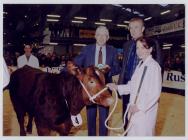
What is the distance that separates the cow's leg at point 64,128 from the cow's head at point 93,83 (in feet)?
0.71

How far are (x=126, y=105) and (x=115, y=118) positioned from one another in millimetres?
120

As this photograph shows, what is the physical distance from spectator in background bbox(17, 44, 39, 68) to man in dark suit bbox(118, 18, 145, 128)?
61 cm

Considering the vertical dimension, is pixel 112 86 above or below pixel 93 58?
below

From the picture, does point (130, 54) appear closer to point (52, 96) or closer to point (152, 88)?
point (152, 88)

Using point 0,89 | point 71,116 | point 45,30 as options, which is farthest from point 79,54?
point 0,89

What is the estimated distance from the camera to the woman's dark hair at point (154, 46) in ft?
7.39

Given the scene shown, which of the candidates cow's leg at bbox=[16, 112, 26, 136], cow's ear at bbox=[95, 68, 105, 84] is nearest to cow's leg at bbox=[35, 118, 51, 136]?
cow's leg at bbox=[16, 112, 26, 136]

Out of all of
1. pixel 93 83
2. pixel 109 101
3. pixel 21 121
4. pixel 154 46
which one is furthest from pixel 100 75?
pixel 21 121

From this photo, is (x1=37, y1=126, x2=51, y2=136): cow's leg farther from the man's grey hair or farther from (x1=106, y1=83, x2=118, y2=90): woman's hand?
the man's grey hair

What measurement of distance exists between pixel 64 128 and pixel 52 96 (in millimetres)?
236

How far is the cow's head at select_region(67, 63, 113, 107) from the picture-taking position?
7.28 ft

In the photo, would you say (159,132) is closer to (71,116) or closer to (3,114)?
(71,116)

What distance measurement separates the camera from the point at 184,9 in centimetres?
232

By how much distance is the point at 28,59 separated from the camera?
236cm
